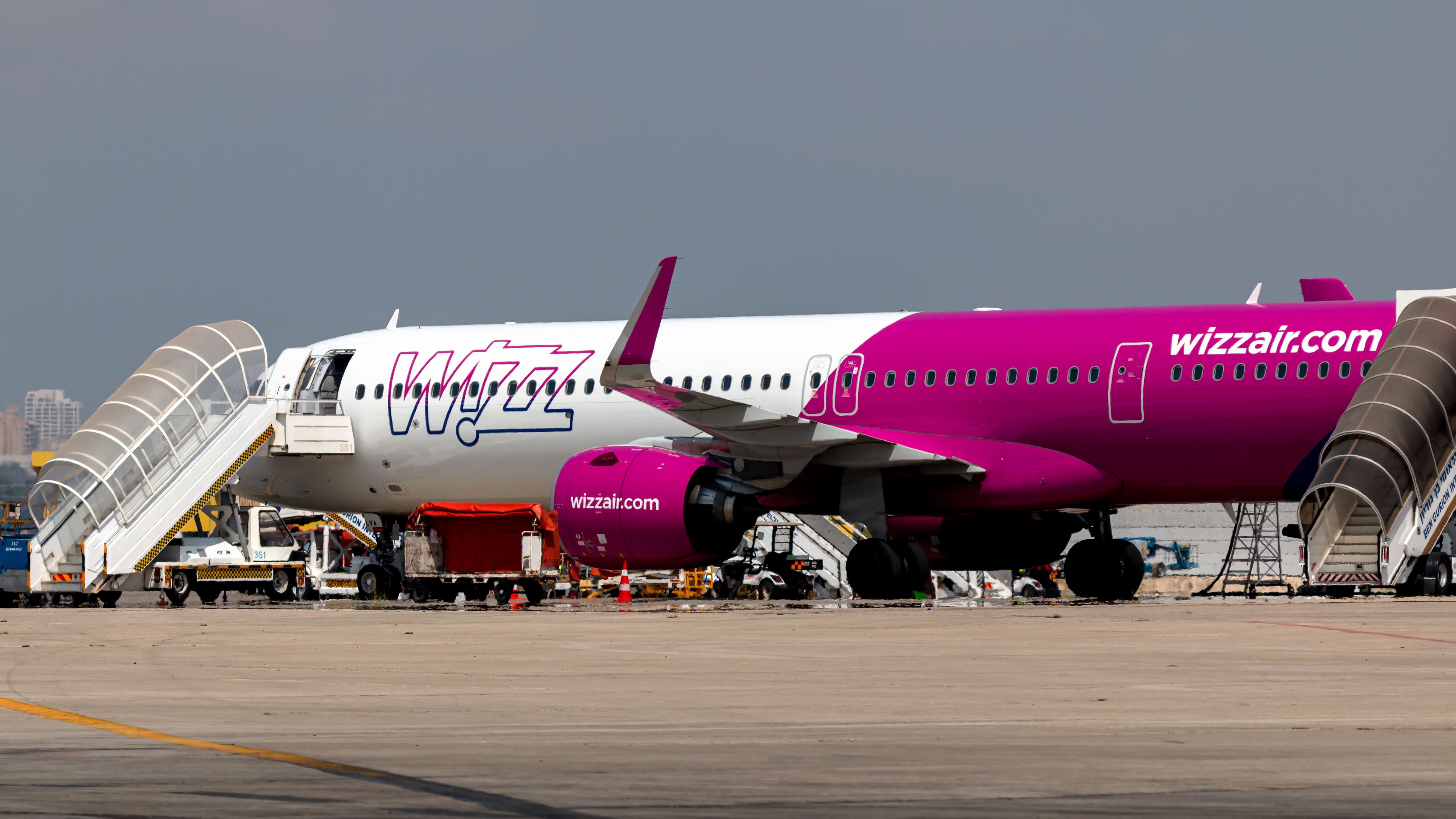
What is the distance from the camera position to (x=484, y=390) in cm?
2661

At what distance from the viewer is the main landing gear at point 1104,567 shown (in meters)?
24.7

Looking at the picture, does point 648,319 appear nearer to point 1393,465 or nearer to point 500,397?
point 500,397

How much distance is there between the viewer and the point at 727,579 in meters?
32.5

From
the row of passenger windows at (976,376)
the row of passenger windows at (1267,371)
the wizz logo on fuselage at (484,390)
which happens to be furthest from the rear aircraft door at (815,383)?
the row of passenger windows at (1267,371)

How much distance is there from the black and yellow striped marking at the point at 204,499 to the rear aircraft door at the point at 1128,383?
12.7 m

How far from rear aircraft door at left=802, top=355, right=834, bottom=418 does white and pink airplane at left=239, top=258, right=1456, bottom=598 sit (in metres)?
0.03

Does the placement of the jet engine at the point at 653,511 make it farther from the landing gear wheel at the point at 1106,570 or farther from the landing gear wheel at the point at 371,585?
the landing gear wheel at the point at 371,585

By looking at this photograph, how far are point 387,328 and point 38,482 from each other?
561cm

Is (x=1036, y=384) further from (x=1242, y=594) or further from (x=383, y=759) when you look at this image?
(x=383, y=759)

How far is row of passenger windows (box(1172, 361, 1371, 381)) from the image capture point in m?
21.6

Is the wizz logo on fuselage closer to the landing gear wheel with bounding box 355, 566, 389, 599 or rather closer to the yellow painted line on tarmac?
the landing gear wheel with bounding box 355, 566, 389, 599

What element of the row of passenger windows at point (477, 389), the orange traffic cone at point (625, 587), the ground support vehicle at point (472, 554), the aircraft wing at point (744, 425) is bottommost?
the orange traffic cone at point (625, 587)

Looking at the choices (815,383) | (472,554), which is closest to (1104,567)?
(815,383)

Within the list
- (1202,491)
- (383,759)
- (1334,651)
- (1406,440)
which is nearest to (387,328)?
(1202,491)
